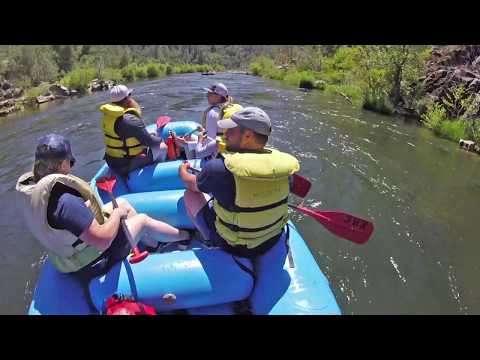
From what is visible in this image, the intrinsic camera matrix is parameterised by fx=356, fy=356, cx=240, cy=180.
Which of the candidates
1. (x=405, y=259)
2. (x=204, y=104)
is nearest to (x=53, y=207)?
(x=405, y=259)

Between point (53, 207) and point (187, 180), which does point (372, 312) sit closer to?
point (187, 180)

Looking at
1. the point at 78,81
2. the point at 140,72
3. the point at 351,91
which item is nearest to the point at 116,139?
Result: the point at 351,91

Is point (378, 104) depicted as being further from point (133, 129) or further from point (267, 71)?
point (267, 71)

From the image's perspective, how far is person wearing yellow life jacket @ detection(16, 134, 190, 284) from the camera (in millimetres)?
1854

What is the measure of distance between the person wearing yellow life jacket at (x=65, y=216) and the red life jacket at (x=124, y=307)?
1.01ft

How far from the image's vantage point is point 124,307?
74.5 inches

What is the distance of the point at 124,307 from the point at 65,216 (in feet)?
1.87

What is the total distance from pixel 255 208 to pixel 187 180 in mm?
641

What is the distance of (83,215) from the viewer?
1.90 metres

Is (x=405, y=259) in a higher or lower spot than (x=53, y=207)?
lower

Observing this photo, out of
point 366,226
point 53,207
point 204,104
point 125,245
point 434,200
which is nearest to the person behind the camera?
point 53,207

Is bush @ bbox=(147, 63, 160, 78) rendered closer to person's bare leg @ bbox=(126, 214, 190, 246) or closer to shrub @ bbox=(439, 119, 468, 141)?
shrub @ bbox=(439, 119, 468, 141)

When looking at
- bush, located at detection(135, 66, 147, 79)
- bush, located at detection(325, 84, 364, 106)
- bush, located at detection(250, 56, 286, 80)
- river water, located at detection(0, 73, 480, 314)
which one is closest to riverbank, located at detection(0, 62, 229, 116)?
bush, located at detection(135, 66, 147, 79)

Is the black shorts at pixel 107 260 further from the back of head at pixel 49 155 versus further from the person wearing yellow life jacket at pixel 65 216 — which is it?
the back of head at pixel 49 155
